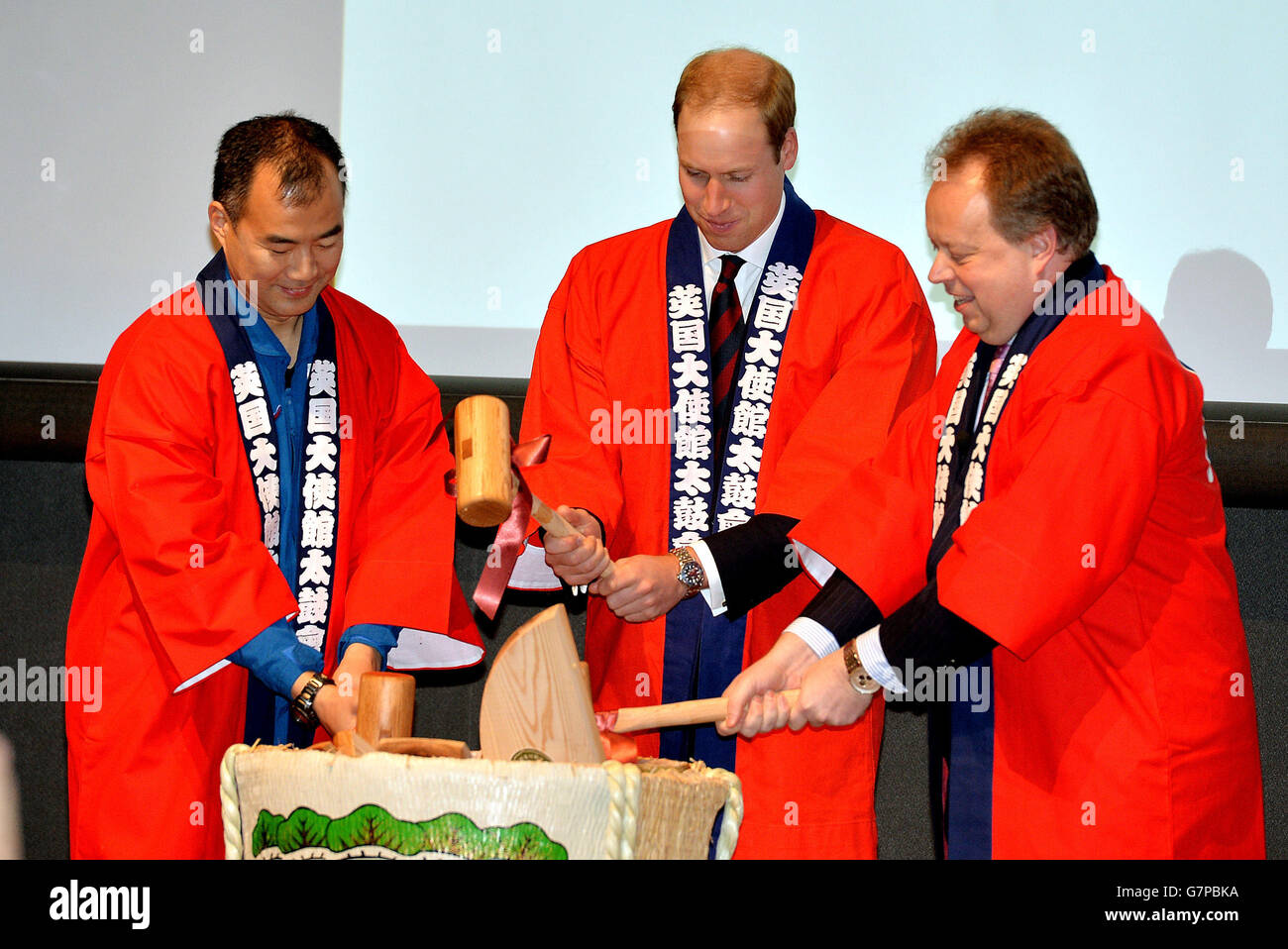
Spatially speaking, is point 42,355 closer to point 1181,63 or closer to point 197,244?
point 197,244

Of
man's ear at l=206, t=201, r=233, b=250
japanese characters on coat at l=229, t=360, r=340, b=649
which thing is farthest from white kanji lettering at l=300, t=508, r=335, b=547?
man's ear at l=206, t=201, r=233, b=250

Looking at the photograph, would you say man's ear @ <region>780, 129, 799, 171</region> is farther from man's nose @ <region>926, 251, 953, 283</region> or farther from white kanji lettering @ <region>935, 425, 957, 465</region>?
white kanji lettering @ <region>935, 425, 957, 465</region>

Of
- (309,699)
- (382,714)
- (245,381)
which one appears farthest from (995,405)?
(245,381)

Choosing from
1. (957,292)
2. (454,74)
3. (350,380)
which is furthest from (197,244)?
(957,292)

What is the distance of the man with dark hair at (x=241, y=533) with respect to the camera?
6.87 feet

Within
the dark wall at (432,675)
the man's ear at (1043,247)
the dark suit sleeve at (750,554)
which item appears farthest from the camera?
the dark wall at (432,675)

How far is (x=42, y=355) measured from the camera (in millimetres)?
3197

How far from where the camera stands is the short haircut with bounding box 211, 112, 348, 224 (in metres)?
2.16

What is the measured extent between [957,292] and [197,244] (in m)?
1.93

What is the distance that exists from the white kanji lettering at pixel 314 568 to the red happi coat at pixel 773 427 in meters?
0.38

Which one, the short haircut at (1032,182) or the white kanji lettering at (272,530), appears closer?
the short haircut at (1032,182)

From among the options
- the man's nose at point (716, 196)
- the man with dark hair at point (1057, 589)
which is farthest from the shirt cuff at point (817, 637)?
the man's nose at point (716, 196)

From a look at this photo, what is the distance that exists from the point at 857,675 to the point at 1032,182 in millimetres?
724

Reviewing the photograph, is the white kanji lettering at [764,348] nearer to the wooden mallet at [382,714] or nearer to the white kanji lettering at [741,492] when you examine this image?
the white kanji lettering at [741,492]
